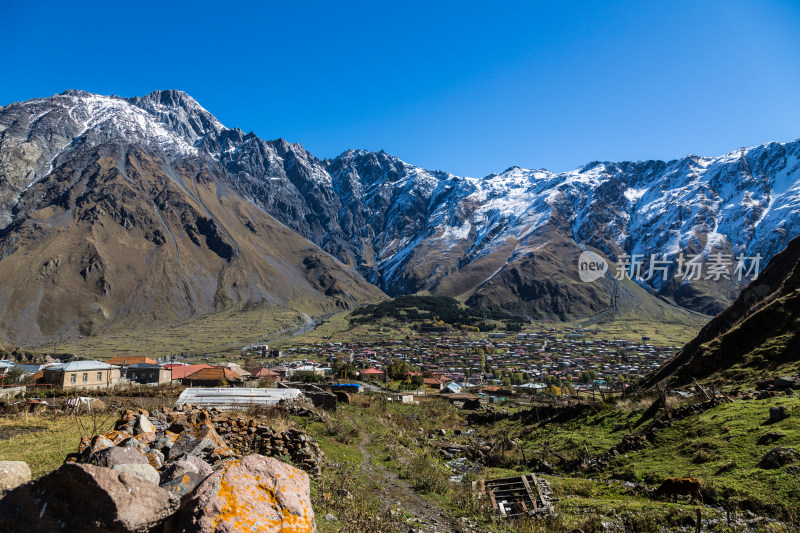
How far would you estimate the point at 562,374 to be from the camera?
101438mm

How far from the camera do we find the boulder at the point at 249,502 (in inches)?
173

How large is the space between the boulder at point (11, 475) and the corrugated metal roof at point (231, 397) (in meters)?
16.8

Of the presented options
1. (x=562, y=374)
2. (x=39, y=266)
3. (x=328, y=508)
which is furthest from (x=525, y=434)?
(x=39, y=266)

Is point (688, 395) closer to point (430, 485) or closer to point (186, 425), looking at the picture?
point (430, 485)

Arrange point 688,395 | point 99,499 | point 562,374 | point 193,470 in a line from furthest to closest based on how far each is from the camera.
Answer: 1. point 562,374
2. point 688,395
3. point 193,470
4. point 99,499

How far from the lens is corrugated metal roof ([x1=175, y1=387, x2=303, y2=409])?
21.8 meters

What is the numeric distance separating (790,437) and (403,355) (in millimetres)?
117564

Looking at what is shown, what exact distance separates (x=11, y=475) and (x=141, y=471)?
141 centimetres

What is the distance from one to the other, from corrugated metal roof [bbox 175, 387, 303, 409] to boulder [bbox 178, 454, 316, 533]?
17.9m

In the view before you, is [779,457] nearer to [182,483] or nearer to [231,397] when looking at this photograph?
[182,483]

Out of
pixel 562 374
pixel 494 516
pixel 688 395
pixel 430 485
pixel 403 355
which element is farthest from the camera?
pixel 403 355

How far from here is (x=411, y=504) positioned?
1214cm

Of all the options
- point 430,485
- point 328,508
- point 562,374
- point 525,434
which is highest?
point 328,508

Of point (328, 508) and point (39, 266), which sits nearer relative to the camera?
point (328, 508)
